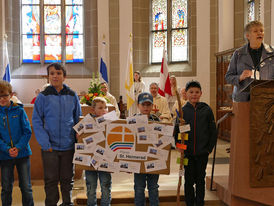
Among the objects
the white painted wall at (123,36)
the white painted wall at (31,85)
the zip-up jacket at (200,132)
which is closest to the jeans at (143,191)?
the zip-up jacket at (200,132)

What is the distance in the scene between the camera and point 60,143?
405 cm

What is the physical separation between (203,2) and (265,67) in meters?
8.68

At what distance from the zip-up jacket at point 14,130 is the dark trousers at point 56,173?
24 centimetres

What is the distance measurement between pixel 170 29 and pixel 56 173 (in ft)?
33.9

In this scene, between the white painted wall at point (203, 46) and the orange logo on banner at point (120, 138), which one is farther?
the white painted wall at point (203, 46)

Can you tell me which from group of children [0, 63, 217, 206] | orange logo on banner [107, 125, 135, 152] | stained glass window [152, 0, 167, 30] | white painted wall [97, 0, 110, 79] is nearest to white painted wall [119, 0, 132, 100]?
white painted wall [97, 0, 110, 79]

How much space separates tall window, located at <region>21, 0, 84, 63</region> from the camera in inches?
561

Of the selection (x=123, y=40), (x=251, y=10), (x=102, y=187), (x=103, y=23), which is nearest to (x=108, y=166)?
(x=102, y=187)

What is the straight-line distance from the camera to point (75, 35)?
14344mm

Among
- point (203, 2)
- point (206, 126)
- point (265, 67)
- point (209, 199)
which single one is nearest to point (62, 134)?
point (206, 126)

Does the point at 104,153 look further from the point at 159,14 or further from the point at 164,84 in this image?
the point at 159,14

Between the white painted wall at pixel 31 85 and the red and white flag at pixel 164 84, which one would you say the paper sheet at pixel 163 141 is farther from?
the white painted wall at pixel 31 85

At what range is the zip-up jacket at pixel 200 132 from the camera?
4.10 meters

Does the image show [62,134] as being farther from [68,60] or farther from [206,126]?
[68,60]
